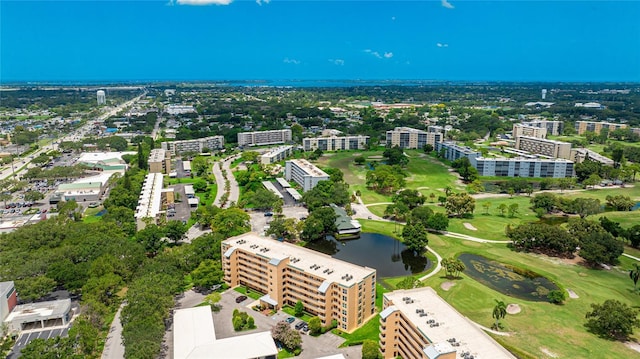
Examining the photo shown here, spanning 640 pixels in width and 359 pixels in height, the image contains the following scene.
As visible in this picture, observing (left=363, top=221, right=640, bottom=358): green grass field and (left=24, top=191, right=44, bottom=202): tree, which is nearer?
(left=363, top=221, right=640, bottom=358): green grass field

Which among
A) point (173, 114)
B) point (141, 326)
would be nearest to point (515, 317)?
point (141, 326)

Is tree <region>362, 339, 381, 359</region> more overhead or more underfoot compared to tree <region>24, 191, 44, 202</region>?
more underfoot

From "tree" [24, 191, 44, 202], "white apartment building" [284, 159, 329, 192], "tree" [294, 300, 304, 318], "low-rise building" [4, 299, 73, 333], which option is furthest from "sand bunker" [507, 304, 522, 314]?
"tree" [24, 191, 44, 202]

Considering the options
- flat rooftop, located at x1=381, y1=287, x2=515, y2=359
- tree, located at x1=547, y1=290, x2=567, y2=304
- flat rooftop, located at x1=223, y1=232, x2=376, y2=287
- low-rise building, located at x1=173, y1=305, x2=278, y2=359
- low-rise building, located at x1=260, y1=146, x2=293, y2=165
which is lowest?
tree, located at x1=547, y1=290, x2=567, y2=304

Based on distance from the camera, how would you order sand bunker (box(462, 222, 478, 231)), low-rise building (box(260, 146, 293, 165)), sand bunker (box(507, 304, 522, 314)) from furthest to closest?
low-rise building (box(260, 146, 293, 165))
sand bunker (box(462, 222, 478, 231))
sand bunker (box(507, 304, 522, 314))

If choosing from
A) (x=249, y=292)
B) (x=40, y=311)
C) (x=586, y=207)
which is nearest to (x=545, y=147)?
(x=586, y=207)

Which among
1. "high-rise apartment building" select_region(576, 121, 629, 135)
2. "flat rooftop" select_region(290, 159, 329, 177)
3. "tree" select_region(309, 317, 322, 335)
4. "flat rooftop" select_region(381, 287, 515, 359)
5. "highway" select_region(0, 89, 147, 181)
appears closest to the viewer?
"flat rooftop" select_region(381, 287, 515, 359)

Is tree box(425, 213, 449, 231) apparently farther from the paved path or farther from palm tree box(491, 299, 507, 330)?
the paved path
